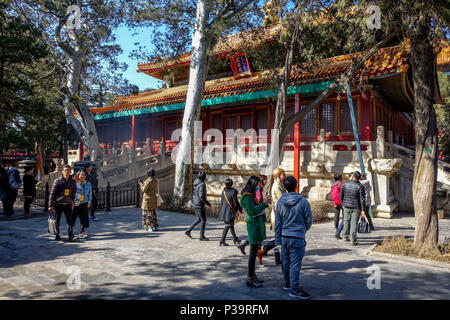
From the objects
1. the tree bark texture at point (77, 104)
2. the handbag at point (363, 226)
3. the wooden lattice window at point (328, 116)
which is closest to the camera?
the handbag at point (363, 226)

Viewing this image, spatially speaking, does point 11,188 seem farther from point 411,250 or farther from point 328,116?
point 328,116

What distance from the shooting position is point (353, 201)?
254 inches

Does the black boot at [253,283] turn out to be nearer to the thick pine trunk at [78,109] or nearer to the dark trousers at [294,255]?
the dark trousers at [294,255]

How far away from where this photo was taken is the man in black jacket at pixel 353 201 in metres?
6.47

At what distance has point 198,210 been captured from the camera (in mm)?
7137

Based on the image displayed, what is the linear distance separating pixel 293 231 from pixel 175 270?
2227 mm

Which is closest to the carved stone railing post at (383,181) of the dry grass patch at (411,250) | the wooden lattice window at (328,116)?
the wooden lattice window at (328,116)

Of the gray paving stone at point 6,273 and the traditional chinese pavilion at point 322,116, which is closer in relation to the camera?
the gray paving stone at point 6,273

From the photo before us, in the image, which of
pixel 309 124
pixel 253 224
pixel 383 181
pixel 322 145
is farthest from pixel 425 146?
→ pixel 309 124

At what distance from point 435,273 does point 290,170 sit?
25.7 ft

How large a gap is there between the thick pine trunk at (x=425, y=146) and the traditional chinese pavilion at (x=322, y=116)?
2825 millimetres

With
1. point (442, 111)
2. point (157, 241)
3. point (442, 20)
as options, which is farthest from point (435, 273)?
point (442, 111)

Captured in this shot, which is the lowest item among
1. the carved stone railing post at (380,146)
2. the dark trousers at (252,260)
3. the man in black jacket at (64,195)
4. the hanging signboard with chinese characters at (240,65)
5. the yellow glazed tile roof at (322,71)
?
the dark trousers at (252,260)

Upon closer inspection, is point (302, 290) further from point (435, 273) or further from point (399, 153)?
point (399, 153)
